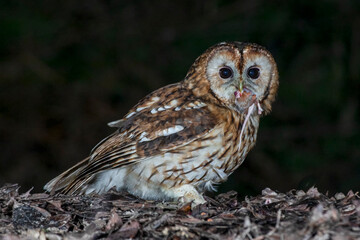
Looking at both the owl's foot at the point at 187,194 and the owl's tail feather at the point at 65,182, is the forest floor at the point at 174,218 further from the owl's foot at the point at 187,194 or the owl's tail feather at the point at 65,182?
the owl's tail feather at the point at 65,182

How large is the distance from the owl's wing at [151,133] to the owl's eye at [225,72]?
0.63ft

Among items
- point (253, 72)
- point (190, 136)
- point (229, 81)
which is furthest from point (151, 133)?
point (253, 72)

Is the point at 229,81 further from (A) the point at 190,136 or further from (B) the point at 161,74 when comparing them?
(B) the point at 161,74

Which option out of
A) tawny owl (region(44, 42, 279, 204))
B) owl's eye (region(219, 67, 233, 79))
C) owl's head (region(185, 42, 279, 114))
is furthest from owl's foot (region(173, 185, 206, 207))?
owl's eye (region(219, 67, 233, 79))

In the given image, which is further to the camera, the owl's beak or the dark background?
the dark background

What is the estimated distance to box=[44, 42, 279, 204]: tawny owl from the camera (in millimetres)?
3656

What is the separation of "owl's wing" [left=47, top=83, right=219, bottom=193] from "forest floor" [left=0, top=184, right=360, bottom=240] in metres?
0.23

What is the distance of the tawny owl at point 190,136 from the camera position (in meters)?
3.66

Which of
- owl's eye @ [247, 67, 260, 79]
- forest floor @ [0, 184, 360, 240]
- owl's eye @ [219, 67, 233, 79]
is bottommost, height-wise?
forest floor @ [0, 184, 360, 240]

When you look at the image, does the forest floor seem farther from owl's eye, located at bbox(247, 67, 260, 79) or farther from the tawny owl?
owl's eye, located at bbox(247, 67, 260, 79)

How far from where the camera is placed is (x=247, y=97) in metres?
3.81

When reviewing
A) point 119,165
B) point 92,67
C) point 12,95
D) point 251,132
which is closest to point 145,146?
point 119,165

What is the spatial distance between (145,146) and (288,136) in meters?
2.39

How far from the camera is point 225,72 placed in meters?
3.81
